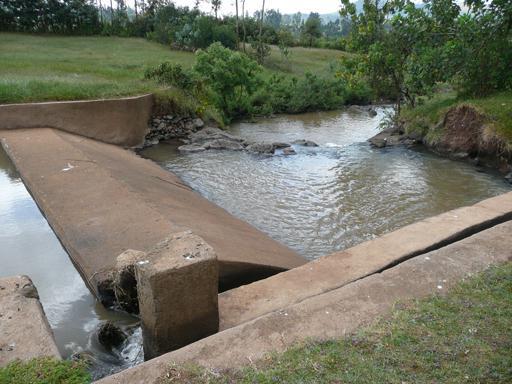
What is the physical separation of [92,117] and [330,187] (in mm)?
6188

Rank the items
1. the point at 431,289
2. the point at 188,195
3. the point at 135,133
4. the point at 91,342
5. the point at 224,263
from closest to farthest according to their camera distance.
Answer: the point at 431,289
the point at 91,342
the point at 224,263
the point at 188,195
the point at 135,133

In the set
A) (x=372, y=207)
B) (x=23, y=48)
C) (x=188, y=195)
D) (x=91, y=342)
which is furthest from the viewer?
(x=23, y=48)

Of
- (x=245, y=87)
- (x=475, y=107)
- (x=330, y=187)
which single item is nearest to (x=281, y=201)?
(x=330, y=187)

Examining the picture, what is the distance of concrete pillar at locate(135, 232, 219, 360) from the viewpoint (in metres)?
2.92

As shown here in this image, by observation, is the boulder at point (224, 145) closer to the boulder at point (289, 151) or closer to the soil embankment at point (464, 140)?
the boulder at point (289, 151)

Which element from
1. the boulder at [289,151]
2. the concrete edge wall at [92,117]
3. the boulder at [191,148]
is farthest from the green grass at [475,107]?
the concrete edge wall at [92,117]

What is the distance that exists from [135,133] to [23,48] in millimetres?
15680

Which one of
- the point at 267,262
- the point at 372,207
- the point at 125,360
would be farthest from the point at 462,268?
the point at 372,207

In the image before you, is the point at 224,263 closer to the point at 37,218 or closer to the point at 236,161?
the point at 37,218

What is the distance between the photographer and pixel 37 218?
6.20 m

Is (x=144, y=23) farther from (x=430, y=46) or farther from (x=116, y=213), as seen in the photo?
(x=116, y=213)

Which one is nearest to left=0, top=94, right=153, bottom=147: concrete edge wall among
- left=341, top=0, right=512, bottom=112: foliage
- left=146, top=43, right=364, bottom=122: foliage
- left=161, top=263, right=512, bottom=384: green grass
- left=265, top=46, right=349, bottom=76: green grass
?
left=146, top=43, right=364, bottom=122: foliage

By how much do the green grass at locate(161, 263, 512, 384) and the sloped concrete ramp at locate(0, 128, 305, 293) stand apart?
1.77 metres

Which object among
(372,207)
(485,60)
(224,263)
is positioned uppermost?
(485,60)
